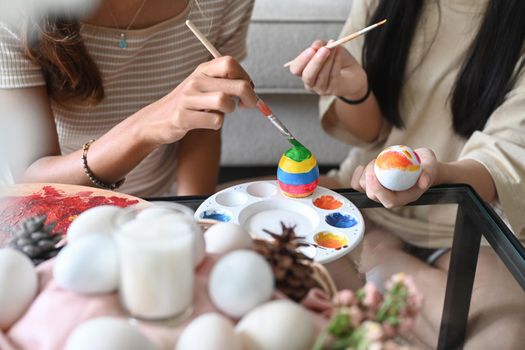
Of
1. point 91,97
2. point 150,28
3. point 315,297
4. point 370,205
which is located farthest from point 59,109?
point 315,297

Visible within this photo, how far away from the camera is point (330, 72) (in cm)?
82

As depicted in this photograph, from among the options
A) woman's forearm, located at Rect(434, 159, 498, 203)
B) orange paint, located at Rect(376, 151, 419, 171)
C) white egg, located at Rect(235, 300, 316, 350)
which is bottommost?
woman's forearm, located at Rect(434, 159, 498, 203)

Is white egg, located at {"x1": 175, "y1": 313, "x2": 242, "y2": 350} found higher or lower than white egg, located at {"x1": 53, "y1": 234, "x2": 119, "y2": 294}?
lower

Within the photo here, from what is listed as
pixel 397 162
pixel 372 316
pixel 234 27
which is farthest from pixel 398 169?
pixel 234 27

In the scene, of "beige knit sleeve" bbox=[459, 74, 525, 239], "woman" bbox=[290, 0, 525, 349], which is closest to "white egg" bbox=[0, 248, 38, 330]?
"woman" bbox=[290, 0, 525, 349]

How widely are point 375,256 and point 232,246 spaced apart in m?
0.31

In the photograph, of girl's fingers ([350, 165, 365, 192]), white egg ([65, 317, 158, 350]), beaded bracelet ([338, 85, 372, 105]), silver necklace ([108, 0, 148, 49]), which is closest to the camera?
white egg ([65, 317, 158, 350])

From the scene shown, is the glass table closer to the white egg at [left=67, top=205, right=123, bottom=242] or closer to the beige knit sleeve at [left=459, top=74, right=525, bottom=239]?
the beige knit sleeve at [left=459, top=74, right=525, bottom=239]

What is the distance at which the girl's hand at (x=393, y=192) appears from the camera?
67 cm

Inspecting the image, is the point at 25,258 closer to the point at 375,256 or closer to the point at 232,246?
the point at 232,246

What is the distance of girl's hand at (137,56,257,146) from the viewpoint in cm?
63

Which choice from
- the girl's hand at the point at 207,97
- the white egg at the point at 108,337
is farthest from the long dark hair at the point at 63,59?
the white egg at the point at 108,337

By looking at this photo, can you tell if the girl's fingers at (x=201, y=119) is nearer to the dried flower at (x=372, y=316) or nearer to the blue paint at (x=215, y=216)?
the blue paint at (x=215, y=216)

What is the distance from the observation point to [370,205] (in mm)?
691
